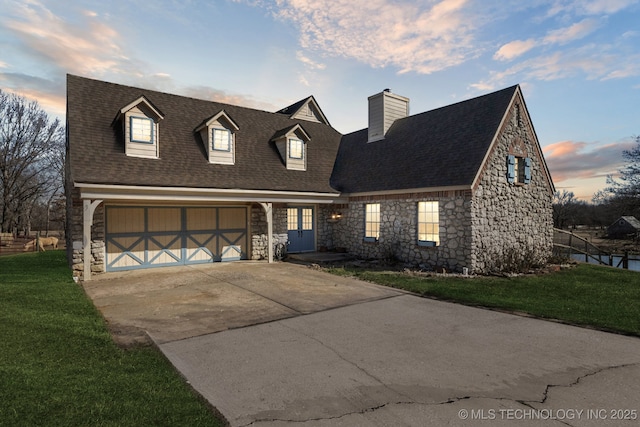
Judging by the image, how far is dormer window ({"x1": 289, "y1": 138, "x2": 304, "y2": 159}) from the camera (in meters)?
15.6

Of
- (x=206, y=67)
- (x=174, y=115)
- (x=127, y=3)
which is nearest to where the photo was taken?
(x=127, y=3)

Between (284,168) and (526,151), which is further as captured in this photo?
(284,168)

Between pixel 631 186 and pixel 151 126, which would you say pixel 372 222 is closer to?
pixel 151 126

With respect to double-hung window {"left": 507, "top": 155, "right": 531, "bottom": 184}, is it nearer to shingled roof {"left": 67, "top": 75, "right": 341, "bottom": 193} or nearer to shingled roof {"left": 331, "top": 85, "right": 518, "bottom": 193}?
shingled roof {"left": 331, "top": 85, "right": 518, "bottom": 193}

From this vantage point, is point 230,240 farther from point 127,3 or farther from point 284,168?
point 127,3

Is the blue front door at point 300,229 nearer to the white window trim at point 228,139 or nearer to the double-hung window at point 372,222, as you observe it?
the double-hung window at point 372,222

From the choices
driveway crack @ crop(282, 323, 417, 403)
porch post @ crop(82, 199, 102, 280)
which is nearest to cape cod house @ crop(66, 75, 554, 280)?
A: porch post @ crop(82, 199, 102, 280)

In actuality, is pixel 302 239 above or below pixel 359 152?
below

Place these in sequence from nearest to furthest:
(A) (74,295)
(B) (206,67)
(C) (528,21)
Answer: (A) (74,295) < (C) (528,21) < (B) (206,67)

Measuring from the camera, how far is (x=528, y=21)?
10.1 m

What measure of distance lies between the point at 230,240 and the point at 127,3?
348 inches

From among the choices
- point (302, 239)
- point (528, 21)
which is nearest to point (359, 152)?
point (302, 239)

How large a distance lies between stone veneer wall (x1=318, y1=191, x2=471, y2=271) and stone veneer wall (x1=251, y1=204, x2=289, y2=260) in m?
2.14

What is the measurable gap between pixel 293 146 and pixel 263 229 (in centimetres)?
410
